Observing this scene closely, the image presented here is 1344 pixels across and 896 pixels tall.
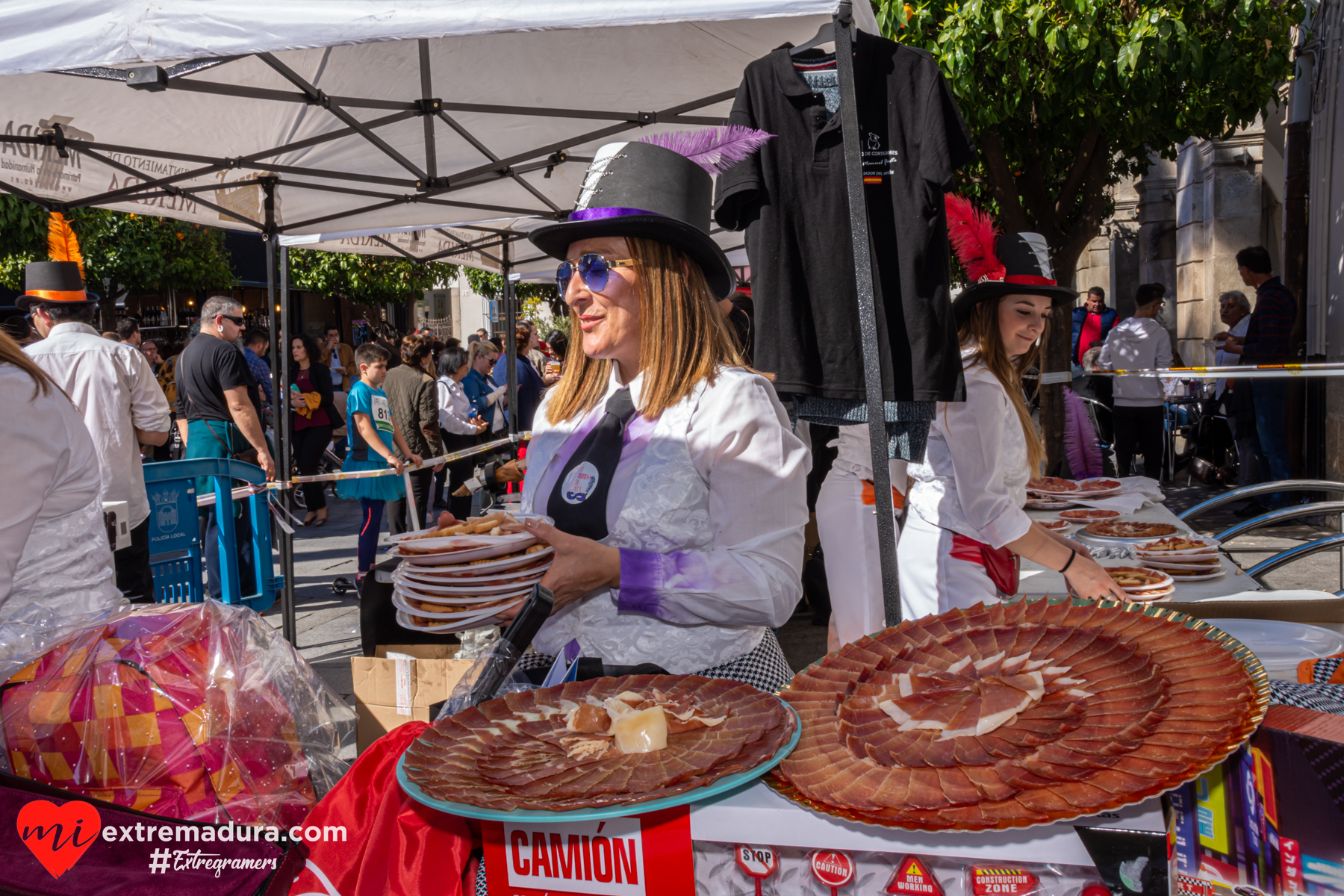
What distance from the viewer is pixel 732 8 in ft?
6.57

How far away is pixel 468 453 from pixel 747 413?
7490mm

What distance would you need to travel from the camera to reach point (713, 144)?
7.26 ft

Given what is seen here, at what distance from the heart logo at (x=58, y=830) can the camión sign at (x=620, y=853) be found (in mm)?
607

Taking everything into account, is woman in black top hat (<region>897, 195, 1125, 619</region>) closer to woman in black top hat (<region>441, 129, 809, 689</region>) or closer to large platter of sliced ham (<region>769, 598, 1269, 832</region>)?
woman in black top hat (<region>441, 129, 809, 689</region>)

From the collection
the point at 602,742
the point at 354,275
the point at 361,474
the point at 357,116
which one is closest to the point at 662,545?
the point at 602,742

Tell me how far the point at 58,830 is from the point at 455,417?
8.42 m

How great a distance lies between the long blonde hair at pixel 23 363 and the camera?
2232mm

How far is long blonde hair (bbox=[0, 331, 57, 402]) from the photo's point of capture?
223 cm

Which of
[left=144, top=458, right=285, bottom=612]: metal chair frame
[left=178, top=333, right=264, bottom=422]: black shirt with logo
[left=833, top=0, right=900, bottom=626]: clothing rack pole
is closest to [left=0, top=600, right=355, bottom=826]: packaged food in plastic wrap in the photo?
[left=833, top=0, right=900, bottom=626]: clothing rack pole

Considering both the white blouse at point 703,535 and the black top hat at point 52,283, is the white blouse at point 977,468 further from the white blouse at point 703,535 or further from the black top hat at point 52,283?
the black top hat at point 52,283

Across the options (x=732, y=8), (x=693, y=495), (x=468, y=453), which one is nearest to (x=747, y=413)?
(x=693, y=495)

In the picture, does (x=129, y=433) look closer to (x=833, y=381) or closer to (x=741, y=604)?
(x=833, y=381)

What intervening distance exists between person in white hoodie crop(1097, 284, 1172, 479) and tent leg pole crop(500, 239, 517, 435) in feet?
19.9

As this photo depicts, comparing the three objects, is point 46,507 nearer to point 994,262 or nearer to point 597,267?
point 597,267
